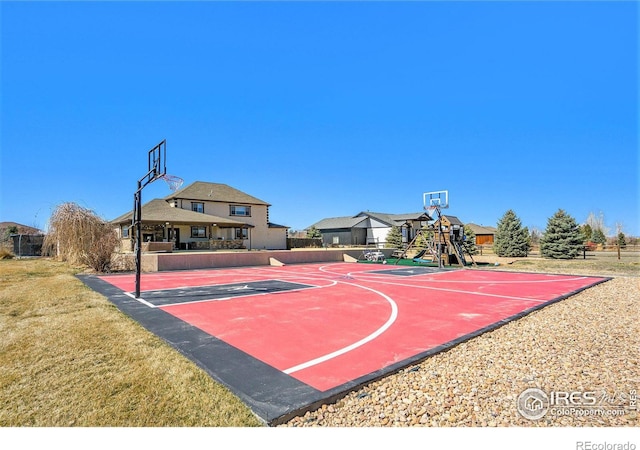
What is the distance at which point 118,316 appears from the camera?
24.0 feet

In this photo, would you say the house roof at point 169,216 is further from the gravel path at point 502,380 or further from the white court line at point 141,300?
the gravel path at point 502,380

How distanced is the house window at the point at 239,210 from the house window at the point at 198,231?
4.45 meters

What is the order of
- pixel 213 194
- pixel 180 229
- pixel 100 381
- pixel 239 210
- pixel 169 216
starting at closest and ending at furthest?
1. pixel 100 381
2. pixel 169 216
3. pixel 180 229
4. pixel 213 194
5. pixel 239 210

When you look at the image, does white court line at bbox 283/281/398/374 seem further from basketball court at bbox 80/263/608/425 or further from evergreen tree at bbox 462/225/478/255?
evergreen tree at bbox 462/225/478/255

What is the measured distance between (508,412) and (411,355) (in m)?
1.69

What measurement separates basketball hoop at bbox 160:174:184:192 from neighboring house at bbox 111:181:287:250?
58.4 ft

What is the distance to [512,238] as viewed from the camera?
110ft

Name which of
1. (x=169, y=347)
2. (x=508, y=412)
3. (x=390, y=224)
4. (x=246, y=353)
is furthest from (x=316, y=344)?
(x=390, y=224)

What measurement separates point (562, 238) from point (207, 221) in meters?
31.7

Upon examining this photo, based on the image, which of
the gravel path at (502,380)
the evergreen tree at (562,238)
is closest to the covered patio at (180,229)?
the gravel path at (502,380)

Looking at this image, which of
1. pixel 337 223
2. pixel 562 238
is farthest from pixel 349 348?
pixel 337 223

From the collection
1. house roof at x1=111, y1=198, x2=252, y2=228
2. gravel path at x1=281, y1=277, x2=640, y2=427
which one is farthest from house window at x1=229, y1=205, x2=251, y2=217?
gravel path at x1=281, y1=277, x2=640, y2=427

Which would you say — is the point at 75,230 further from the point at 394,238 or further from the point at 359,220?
the point at 359,220
